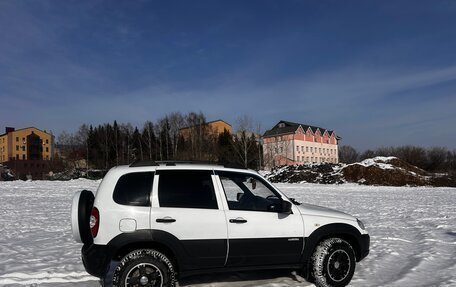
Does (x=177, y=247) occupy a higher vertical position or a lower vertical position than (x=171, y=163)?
lower

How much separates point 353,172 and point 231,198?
1529 inches

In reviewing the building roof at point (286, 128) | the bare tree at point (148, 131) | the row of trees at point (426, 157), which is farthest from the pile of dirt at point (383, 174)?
the building roof at point (286, 128)

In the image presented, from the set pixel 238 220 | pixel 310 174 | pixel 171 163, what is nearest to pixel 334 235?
pixel 238 220

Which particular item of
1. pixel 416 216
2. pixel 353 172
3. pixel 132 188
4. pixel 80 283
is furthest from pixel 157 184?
pixel 353 172

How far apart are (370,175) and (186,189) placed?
3864cm

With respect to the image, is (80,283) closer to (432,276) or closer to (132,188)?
(132,188)

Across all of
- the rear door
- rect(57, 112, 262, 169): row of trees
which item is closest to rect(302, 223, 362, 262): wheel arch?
the rear door

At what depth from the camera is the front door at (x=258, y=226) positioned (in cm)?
589

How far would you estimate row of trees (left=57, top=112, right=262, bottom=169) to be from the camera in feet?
241

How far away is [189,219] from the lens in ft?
18.7

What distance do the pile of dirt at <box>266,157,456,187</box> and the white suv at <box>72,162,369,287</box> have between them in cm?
3648

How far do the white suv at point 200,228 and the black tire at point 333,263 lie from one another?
1 centimetres

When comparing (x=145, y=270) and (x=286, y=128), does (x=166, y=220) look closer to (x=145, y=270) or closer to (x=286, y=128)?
(x=145, y=270)

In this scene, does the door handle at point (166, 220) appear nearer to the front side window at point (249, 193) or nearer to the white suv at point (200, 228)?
the white suv at point (200, 228)
